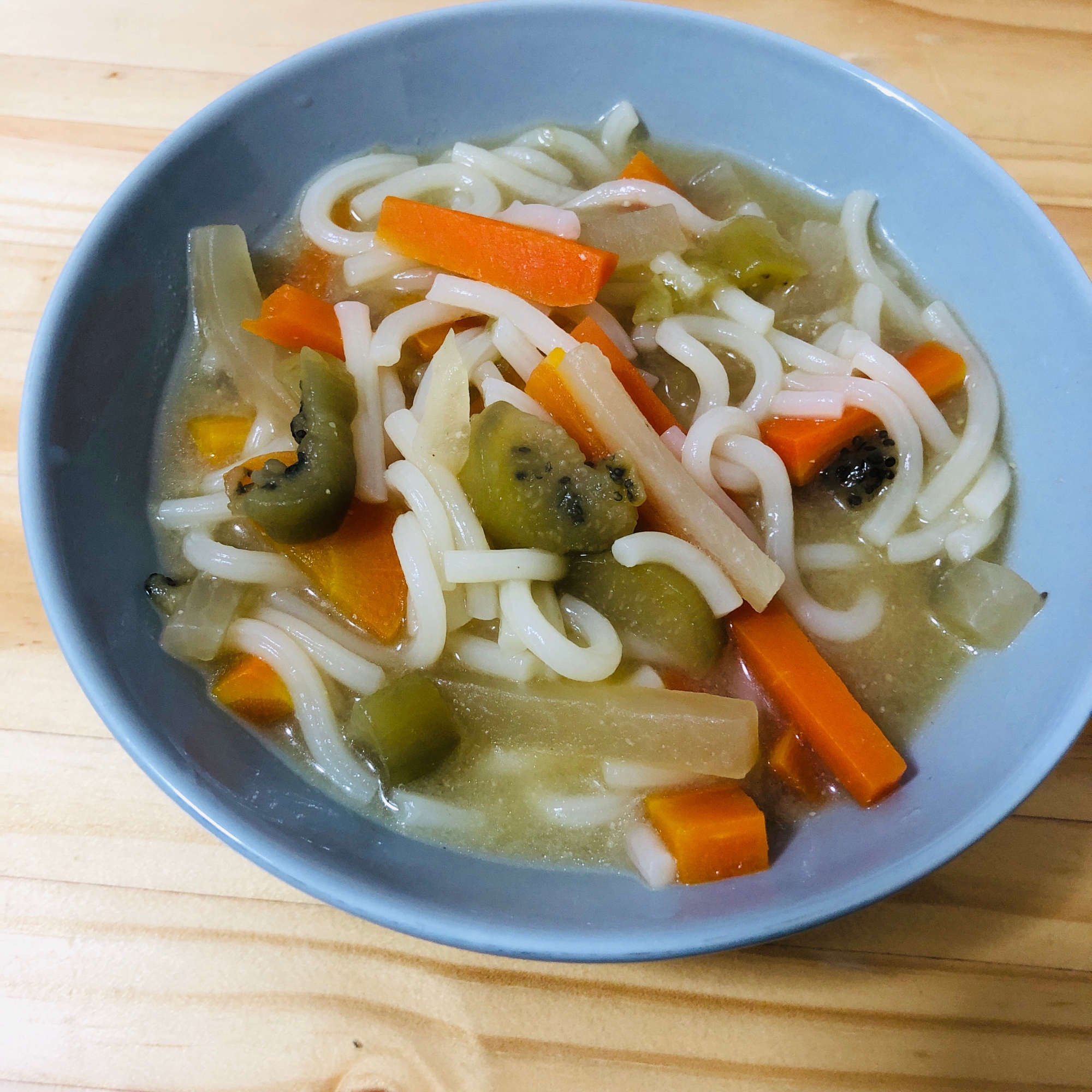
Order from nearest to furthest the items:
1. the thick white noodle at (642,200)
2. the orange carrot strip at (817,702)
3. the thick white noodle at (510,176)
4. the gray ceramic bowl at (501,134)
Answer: the gray ceramic bowl at (501,134)
the orange carrot strip at (817,702)
the thick white noodle at (642,200)
the thick white noodle at (510,176)

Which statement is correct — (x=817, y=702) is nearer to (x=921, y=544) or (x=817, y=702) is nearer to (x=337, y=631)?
(x=921, y=544)

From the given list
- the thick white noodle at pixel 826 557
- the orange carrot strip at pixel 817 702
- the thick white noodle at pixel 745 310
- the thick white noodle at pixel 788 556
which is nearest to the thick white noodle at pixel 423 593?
the orange carrot strip at pixel 817 702

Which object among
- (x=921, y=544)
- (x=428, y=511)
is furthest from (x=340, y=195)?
(x=921, y=544)

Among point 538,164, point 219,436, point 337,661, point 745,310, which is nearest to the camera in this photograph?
point 337,661

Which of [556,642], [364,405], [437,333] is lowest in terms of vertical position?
[556,642]

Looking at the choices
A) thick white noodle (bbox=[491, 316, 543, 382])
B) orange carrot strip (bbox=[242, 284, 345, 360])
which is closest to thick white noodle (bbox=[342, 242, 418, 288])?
orange carrot strip (bbox=[242, 284, 345, 360])

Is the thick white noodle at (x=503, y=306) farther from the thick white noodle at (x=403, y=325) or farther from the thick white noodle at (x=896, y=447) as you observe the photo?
the thick white noodle at (x=896, y=447)

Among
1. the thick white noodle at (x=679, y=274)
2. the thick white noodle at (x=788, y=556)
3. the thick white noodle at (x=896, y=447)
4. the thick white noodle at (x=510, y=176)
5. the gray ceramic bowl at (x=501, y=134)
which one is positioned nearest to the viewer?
the gray ceramic bowl at (x=501, y=134)
